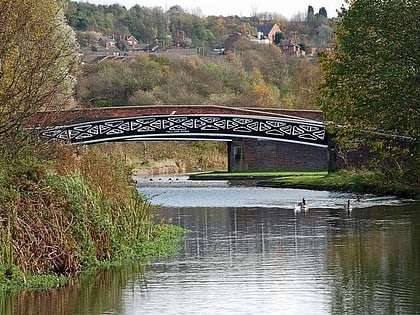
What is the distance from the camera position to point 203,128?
167ft

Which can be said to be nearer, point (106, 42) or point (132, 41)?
point (106, 42)

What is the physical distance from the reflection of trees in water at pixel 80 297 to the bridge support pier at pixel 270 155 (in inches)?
1505

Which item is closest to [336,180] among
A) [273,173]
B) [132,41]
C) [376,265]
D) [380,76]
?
[273,173]

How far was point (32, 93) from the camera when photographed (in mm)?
21219

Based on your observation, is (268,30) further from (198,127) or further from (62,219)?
(62,219)

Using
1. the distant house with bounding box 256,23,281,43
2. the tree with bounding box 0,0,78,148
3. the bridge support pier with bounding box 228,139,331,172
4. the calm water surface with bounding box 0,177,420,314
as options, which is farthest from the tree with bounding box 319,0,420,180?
the distant house with bounding box 256,23,281,43

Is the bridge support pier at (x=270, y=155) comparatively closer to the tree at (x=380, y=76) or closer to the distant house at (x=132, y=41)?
the tree at (x=380, y=76)

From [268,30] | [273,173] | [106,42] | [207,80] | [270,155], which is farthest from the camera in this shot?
[268,30]

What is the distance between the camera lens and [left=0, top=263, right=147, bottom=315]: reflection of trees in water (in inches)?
656

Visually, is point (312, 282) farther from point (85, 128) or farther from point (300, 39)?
point (300, 39)

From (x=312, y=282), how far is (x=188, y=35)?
530 feet

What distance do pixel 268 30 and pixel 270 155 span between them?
132031 millimetres

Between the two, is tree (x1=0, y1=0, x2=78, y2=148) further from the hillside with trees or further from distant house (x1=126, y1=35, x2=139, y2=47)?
distant house (x1=126, y1=35, x2=139, y2=47)

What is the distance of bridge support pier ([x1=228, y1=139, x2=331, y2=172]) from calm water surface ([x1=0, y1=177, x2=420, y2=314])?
81.5 ft
